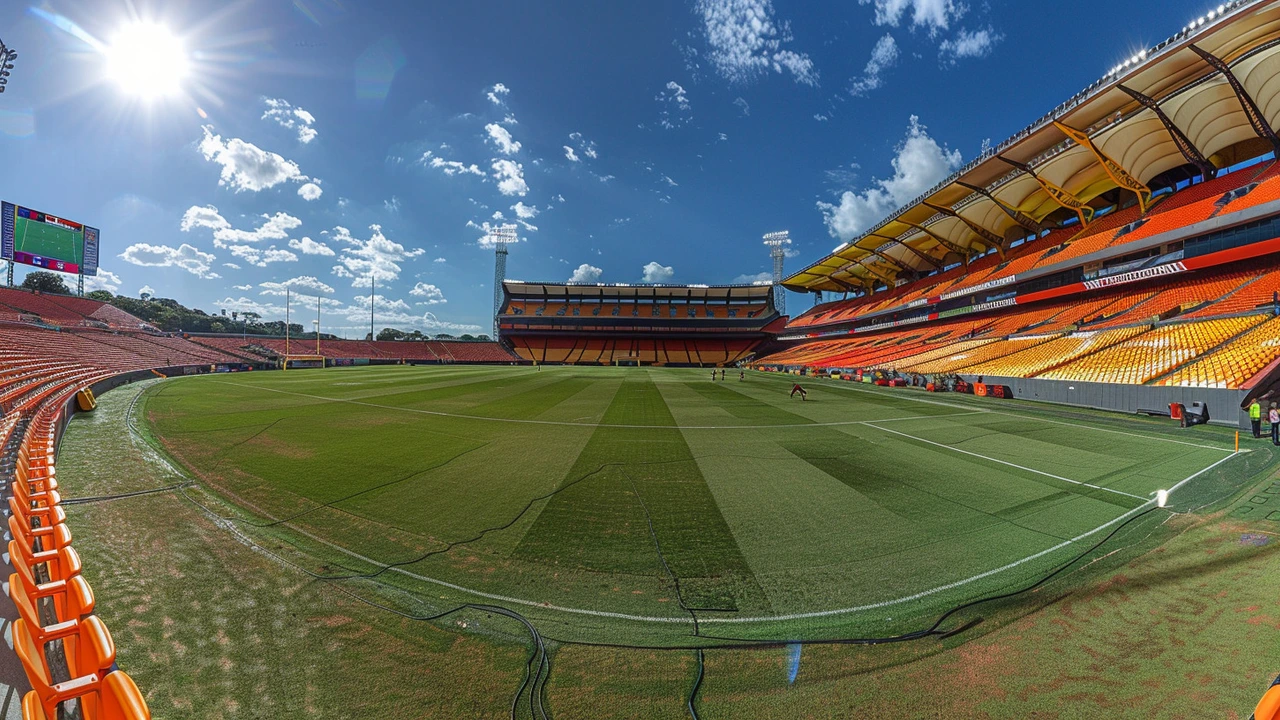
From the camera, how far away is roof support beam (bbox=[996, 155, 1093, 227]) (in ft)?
102

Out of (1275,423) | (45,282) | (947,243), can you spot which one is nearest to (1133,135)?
(947,243)

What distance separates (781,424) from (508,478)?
9.32m

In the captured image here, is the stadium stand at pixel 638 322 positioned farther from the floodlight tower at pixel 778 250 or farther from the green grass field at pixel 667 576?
the green grass field at pixel 667 576

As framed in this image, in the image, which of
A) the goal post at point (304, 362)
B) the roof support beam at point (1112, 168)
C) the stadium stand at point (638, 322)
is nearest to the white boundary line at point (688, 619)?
the roof support beam at point (1112, 168)

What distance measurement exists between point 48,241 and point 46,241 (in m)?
0.13

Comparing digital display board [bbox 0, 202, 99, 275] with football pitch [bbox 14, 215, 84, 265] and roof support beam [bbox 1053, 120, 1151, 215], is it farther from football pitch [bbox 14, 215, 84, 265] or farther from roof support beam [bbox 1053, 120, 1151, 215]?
roof support beam [bbox 1053, 120, 1151, 215]

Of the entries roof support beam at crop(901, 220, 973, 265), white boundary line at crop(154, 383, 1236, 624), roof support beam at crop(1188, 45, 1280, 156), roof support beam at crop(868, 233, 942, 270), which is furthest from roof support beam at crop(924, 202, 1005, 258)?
white boundary line at crop(154, 383, 1236, 624)

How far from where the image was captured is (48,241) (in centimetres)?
4016

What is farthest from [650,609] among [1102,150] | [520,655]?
[1102,150]

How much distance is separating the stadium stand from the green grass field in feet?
217

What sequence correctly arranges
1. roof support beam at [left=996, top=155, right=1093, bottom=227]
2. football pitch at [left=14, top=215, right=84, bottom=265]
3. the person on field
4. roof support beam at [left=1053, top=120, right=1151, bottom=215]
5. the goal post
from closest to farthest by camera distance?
the person on field
roof support beam at [left=1053, top=120, right=1151, bottom=215]
roof support beam at [left=996, top=155, right=1093, bottom=227]
football pitch at [left=14, top=215, right=84, bottom=265]
the goal post

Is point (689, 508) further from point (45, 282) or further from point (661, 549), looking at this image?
point (45, 282)

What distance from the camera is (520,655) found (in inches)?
124

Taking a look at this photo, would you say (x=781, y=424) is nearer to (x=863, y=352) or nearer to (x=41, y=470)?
(x=41, y=470)
